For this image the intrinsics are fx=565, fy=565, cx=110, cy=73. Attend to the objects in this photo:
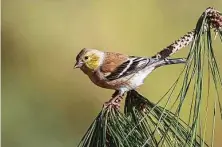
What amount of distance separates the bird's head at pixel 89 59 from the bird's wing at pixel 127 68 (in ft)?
0.18

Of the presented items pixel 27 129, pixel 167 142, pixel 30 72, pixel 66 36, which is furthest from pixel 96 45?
pixel 167 142

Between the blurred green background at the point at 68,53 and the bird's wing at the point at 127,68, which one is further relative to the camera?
the blurred green background at the point at 68,53

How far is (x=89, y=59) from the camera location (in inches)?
42.9

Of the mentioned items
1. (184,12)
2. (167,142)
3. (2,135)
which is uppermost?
(184,12)

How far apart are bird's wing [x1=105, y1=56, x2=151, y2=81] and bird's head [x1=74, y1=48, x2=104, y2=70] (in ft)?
0.18

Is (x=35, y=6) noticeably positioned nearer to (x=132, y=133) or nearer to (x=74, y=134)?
(x=74, y=134)

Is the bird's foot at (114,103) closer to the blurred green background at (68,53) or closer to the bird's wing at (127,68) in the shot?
the bird's wing at (127,68)

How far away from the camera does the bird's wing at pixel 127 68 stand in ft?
3.40

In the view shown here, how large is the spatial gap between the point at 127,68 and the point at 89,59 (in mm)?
88

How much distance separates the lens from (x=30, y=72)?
1.65 m

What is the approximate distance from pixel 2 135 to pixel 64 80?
246mm

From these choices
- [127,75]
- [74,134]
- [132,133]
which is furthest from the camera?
[74,134]

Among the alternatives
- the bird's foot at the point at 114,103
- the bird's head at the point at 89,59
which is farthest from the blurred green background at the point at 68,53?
the bird's foot at the point at 114,103

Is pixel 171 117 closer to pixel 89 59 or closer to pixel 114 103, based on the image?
pixel 114 103
